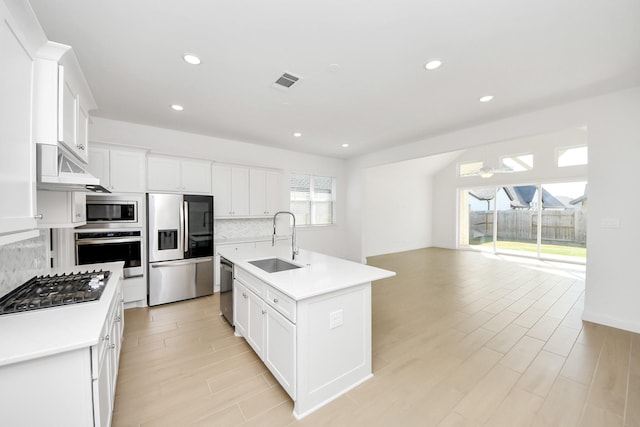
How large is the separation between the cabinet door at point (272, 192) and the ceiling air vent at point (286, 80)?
7.66 feet

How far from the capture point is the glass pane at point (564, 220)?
20.2ft

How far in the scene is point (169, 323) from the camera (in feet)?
10.00

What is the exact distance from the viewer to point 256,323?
2.24m

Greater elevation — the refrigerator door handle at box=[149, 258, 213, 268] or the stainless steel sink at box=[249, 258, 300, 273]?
the stainless steel sink at box=[249, 258, 300, 273]

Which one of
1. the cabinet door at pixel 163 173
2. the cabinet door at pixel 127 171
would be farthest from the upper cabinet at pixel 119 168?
the cabinet door at pixel 163 173

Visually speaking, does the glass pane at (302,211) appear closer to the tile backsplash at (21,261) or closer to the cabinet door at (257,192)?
the cabinet door at (257,192)

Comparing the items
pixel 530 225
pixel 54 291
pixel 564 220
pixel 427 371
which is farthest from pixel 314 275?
pixel 564 220

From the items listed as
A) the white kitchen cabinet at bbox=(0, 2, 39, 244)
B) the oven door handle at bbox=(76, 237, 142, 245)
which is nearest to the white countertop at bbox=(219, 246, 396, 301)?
the white kitchen cabinet at bbox=(0, 2, 39, 244)

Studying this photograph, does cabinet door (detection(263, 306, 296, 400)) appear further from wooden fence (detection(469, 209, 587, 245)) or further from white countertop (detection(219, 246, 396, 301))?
wooden fence (detection(469, 209, 587, 245))

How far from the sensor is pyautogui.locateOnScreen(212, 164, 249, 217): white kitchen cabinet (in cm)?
429

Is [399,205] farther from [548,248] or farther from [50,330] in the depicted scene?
[50,330]

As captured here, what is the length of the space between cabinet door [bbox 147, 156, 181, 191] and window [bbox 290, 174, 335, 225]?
2.48 metres

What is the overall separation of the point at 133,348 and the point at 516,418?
3334 millimetres

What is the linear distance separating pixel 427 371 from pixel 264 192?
3.79 meters
